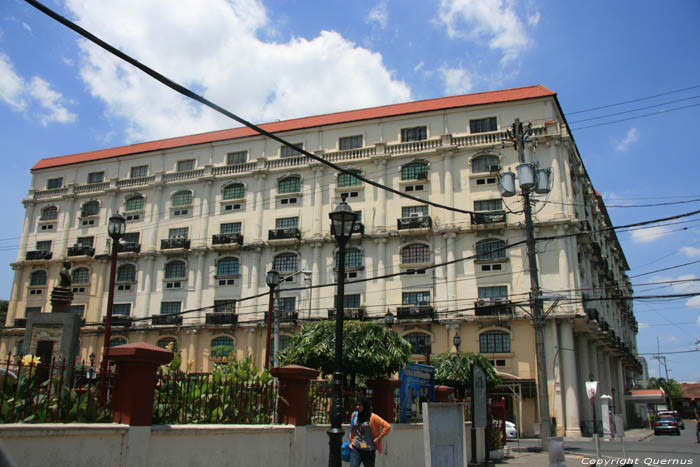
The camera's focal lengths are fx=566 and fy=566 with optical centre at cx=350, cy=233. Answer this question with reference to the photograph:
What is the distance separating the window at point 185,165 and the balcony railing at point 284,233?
31.8 ft

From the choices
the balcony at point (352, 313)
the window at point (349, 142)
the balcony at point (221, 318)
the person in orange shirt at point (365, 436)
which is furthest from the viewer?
the window at point (349, 142)

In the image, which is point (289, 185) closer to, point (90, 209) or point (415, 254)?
point (415, 254)

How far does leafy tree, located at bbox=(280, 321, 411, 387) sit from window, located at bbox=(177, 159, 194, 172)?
93.6 ft

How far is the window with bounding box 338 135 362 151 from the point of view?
134ft

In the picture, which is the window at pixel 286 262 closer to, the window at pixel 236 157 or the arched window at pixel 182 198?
the window at pixel 236 157

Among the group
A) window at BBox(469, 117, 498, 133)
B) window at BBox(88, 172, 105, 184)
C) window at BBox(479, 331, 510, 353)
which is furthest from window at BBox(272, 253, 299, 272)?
window at BBox(88, 172, 105, 184)

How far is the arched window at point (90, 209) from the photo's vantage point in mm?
46250

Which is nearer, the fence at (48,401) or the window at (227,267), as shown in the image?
the fence at (48,401)

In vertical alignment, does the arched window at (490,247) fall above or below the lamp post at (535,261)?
above

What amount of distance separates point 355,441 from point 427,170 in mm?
30093

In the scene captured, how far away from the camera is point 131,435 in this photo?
7809mm

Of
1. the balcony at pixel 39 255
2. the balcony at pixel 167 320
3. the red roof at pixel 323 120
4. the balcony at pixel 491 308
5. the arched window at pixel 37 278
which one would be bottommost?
the balcony at pixel 167 320

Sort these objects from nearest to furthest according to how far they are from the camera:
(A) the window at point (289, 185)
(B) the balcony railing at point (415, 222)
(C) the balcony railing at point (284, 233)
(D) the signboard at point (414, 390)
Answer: (D) the signboard at point (414, 390) < (B) the balcony railing at point (415, 222) < (C) the balcony railing at point (284, 233) < (A) the window at point (289, 185)

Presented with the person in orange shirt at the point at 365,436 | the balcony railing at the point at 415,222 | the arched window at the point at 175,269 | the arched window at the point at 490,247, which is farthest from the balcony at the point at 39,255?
the person in orange shirt at the point at 365,436
